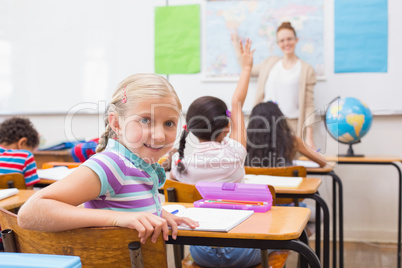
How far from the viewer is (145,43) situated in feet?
12.9

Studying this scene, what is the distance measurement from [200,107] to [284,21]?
1.97 metres

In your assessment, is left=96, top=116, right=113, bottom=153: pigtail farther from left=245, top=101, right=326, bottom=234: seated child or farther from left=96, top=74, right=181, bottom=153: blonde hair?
left=245, top=101, right=326, bottom=234: seated child

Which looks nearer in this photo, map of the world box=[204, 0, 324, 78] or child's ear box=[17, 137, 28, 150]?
child's ear box=[17, 137, 28, 150]

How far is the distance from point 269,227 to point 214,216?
0.58ft

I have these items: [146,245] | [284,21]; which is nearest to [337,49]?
[284,21]

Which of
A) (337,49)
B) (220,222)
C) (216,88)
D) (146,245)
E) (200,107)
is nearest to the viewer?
(146,245)

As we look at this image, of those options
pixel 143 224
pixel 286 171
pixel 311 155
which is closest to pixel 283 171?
pixel 286 171

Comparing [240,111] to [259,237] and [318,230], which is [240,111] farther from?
[259,237]

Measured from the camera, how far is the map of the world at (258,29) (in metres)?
3.50

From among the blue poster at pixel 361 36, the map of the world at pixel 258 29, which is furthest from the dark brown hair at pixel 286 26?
the blue poster at pixel 361 36

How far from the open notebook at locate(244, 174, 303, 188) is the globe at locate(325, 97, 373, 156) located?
124 cm

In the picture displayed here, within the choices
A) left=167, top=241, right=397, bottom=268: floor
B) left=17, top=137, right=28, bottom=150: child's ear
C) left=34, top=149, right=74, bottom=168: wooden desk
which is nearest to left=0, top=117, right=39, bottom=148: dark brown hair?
left=17, top=137, right=28, bottom=150: child's ear

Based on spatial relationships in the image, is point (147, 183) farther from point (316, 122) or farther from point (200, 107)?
point (316, 122)

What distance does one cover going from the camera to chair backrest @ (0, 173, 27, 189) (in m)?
1.96
